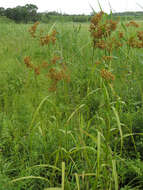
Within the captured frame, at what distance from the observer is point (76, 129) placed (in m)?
1.35

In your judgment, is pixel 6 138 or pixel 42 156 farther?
pixel 6 138

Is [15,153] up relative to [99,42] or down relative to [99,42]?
down

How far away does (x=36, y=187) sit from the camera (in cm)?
150

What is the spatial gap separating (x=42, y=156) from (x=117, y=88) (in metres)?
1.44

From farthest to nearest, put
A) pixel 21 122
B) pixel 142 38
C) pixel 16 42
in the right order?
pixel 16 42 → pixel 21 122 → pixel 142 38

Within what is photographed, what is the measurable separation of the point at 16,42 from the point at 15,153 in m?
4.29

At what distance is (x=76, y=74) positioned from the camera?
3.25 m

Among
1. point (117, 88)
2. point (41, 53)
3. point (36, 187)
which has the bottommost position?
point (36, 187)

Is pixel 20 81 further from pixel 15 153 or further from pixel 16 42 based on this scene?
pixel 16 42

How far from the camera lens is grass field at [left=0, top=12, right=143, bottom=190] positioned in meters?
1.30

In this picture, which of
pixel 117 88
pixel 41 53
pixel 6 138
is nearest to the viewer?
pixel 6 138

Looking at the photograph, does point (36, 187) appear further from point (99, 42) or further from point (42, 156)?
point (99, 42)

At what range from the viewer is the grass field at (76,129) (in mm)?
1302

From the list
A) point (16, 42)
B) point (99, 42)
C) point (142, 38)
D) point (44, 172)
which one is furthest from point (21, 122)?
point (16, 42)
